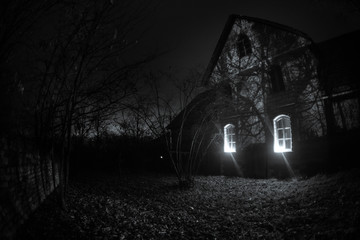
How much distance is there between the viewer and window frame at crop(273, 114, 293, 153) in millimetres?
→ 12328

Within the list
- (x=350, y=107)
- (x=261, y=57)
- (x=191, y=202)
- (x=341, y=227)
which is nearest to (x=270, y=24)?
(x=261, y=57)

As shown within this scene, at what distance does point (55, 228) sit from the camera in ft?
12.8

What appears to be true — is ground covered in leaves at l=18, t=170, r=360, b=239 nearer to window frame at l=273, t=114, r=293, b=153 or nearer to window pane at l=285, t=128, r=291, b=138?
window frame at l=273, t=114, r=293, b=153

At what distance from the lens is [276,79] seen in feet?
44.1

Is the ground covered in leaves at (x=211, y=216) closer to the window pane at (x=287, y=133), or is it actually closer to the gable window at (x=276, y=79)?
the window pane at (x=287, y=133)

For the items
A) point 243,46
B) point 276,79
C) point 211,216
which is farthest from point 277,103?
point 211,216

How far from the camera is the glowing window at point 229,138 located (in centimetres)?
1529

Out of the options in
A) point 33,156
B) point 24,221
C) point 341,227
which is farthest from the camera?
point 33,156

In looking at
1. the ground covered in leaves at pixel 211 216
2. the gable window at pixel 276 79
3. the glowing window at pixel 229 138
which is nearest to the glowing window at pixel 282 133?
the gable window at pixel 276 79

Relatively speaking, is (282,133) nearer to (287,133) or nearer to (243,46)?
(287,133)

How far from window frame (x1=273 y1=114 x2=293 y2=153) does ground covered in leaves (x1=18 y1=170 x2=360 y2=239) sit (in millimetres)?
4327

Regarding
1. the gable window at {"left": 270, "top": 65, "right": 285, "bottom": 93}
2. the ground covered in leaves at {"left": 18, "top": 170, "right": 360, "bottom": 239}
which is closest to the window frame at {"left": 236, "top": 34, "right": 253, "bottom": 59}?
the gable window at {"left": 270, "top": 65, "right": 285, "bottom": 93}

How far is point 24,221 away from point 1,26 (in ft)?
11.2

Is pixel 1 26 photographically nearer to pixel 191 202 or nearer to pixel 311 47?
pixel 191 202
